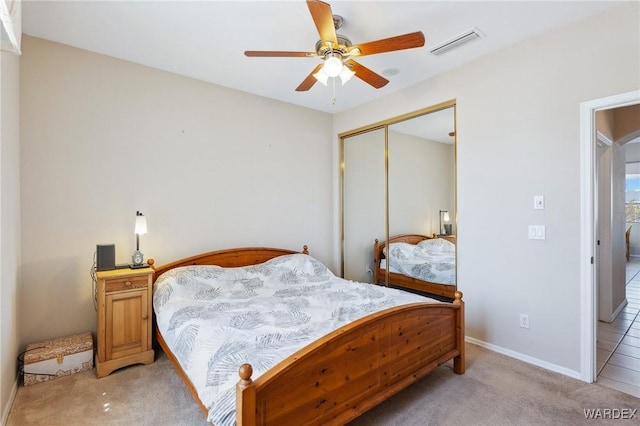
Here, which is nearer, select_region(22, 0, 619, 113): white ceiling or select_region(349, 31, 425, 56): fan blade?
select_region(349, 31, 425, 56): fan blade

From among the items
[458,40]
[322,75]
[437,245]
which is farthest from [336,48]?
[437,245]

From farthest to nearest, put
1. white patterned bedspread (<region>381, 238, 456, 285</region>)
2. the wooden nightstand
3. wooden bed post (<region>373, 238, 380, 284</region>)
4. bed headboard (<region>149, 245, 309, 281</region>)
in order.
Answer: wooden bed post (<region>373, 238, 380, 284</region>)
white patterned bedspread (<region>381, 238, 456, 285</region>)
bed headboard (<region>149, 245, 309, 281</region>)
the wooden nightstand

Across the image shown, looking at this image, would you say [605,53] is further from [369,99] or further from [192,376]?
[192,376]

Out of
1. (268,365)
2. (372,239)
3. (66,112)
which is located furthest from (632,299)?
(66,112)

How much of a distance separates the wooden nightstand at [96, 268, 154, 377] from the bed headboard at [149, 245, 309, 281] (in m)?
0.46

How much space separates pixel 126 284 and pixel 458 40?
3536 millimetres

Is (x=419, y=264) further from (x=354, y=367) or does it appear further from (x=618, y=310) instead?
(x=618, y=310)

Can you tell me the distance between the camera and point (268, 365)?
1.52m

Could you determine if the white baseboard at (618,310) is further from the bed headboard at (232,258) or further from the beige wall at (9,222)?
the beige wall at (9,222)

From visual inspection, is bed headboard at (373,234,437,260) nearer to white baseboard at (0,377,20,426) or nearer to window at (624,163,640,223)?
white baseboard at (0,377,20,426)

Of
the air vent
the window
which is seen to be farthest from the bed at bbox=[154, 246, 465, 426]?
the window

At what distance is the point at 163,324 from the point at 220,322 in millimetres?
643

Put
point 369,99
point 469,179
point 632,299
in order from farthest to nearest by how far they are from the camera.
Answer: point 632,299, point 369,99, point 469,179

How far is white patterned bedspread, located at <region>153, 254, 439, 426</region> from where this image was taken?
1.59 m
